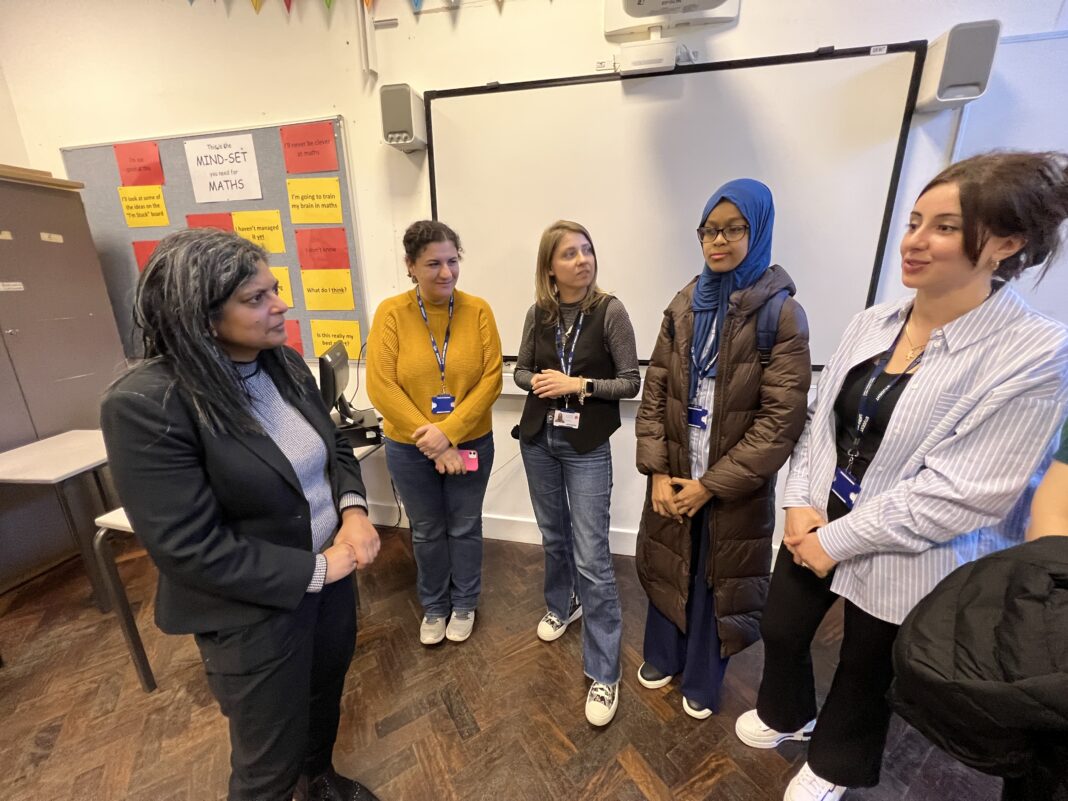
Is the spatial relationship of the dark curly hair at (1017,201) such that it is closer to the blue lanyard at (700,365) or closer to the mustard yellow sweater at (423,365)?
the blue lanyard at (700,365)

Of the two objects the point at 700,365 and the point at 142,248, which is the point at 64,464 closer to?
the point at 142,248

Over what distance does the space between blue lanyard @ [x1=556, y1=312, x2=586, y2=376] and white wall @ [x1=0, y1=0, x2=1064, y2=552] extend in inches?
36.8

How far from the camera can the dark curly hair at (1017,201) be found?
0.84 m

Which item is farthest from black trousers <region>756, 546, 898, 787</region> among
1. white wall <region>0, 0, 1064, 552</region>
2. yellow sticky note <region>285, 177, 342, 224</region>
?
yellow sticky note <region>285, 177, 342, 224</region>

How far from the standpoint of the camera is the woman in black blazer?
834 millimetres

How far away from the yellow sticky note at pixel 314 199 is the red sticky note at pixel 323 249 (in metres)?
0.07

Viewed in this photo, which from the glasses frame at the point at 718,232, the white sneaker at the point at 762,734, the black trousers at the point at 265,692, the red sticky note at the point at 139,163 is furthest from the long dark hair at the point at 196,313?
the red sticky note at the point at 139,163

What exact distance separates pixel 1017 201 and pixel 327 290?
2687 millimetres

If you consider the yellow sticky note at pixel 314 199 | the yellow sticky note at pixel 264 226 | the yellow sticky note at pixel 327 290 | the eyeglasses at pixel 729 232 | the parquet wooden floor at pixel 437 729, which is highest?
the yellow sticky note at pixel 314 199

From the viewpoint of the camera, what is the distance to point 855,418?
1.12 m

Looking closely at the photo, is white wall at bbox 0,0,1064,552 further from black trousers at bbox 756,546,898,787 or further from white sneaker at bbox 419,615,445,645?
black trousers at bbox 756,546,898,787

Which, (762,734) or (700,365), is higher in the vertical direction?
(700,365)

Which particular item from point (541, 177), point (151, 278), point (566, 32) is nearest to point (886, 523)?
point (151, 278)

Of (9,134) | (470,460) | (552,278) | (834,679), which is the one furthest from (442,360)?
(9,134)
